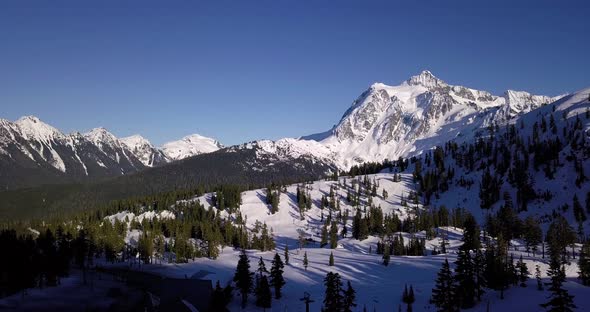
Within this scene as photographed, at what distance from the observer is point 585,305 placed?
9025cm

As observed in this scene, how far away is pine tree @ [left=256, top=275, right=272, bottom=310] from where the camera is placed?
11125cm

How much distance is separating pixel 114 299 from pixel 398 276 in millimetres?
81027

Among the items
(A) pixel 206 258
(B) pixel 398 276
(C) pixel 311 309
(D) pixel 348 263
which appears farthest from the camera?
(A) pixel 206 258

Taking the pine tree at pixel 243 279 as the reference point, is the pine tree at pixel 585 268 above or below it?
above

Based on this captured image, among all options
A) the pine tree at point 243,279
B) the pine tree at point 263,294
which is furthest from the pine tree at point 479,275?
the pine tree at point 243,279

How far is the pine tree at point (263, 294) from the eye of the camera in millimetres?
A: 111250

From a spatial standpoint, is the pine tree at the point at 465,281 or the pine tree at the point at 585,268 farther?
the pine tree at the point at 585,268

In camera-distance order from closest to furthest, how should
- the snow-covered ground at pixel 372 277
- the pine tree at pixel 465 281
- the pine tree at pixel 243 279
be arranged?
the pine tree at pixel 465 281 → the snow-covered ground at pixel 372 277 → the pine tree at pixel 243 279

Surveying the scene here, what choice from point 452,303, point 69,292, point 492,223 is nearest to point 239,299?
point 69,292

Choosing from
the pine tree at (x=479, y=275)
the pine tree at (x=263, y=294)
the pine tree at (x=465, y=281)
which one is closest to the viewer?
the pine tree at (x=465, y=281)

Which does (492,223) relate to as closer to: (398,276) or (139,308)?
(398,276)

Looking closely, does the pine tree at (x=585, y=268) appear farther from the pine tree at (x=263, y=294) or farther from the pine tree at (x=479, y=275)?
the pine tree at (x=263, y=294)

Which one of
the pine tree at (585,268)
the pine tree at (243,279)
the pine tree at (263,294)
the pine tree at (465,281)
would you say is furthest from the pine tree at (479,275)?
the pine tree at (243,279)

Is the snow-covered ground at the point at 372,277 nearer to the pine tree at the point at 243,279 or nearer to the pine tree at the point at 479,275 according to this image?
the pine tree at the point at 479,275
